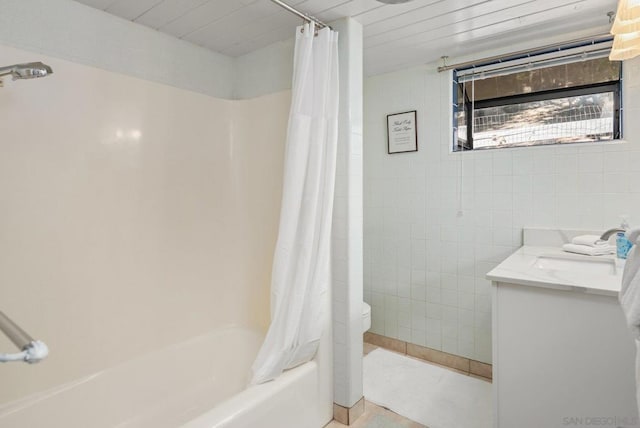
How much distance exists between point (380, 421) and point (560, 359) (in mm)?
984

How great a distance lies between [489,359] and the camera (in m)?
2.30

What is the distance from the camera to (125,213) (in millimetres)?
1851

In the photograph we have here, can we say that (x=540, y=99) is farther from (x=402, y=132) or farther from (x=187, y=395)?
(x=187, y=395)

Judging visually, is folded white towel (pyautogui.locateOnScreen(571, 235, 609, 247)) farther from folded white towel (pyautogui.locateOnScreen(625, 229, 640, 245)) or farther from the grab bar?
the grab bar

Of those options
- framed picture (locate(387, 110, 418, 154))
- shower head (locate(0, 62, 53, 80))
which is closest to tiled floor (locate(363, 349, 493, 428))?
framed picture (locate(387, 110, 418, 154))

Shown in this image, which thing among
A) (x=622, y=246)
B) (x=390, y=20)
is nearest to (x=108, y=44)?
(x=390, y=20)

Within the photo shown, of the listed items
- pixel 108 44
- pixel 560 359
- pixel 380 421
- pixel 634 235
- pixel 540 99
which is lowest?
pixel 380 421

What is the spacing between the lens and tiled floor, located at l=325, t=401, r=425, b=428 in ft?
6.10

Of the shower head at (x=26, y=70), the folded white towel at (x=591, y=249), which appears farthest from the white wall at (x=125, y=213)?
the folded white towel at (x=591, y=249)

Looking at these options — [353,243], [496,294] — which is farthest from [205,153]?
[496,294]

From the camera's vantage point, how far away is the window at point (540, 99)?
2.02 meters

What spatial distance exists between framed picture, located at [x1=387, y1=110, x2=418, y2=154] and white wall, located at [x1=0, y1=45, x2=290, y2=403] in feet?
2.99

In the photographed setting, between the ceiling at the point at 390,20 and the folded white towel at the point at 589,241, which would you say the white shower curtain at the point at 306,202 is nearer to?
the ceiling at the point at 390,20

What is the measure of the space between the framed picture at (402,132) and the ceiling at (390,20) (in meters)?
0.46
